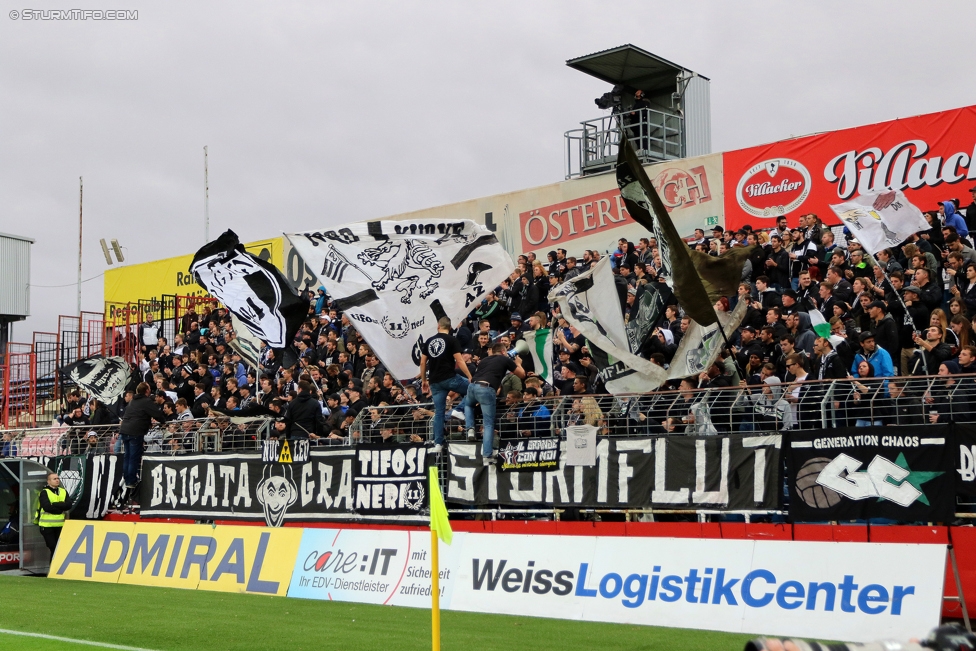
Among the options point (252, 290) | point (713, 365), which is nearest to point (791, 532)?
point (713, 365)

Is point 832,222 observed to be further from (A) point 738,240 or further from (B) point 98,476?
(B) point 98,476

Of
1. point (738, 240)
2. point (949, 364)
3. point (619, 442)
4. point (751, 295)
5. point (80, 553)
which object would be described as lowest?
point (80, 553)

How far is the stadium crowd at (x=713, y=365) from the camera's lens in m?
13.4

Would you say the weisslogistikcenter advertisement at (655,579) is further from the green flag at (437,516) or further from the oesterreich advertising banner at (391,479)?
the green flag at (437,516)

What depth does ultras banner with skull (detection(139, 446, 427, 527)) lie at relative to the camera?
17.9 metres

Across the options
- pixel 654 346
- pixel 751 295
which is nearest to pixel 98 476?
pixel 654 346

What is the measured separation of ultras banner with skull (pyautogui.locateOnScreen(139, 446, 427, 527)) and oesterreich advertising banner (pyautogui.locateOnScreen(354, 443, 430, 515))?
2.8 inches

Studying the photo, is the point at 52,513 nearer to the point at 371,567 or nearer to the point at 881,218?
the point at 371,567

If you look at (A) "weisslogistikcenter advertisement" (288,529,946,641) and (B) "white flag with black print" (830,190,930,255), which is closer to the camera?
(A) "weisslogistikcenter advertisement" (288,529,946,641)

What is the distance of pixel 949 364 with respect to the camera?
12625 millimetres

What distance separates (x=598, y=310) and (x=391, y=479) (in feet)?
14.4

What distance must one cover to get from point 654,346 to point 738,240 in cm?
424

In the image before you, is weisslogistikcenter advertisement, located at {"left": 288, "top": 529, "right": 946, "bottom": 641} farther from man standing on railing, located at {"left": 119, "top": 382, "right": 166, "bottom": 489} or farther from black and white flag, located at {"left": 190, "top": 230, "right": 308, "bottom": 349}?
man standing on railing, located at {"left": 119, "top": 382, "right": 166, "bottom": 489}

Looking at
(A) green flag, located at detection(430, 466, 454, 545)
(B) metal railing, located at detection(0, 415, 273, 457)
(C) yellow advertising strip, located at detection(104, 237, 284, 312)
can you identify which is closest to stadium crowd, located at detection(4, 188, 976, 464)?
(B) metal railing, located at detection(0, 415, 273, 457)
